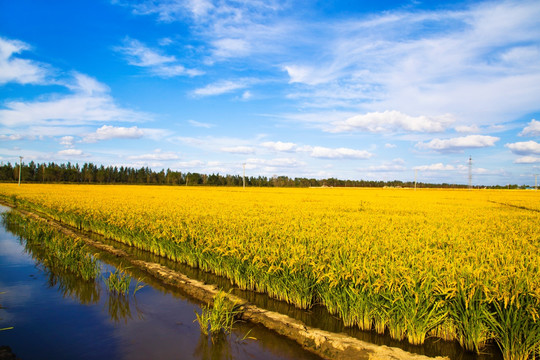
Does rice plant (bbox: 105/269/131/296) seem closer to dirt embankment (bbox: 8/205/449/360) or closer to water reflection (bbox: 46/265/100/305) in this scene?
water reflection (bbox: 46/265/100/305)

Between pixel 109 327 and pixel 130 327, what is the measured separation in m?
0.39

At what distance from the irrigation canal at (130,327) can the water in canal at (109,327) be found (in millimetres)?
14

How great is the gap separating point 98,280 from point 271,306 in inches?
198

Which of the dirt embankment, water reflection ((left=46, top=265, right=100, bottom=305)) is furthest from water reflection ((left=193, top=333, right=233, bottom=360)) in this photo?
water reflection ((left=46, top=265, right=100, bottom=305))

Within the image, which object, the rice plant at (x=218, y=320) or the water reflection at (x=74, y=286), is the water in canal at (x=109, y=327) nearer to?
the water reflection at (x=74, y=286)

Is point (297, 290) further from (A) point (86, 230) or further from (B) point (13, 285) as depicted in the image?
(A) point (86, 230)

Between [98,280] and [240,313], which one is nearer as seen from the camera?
[240,313]

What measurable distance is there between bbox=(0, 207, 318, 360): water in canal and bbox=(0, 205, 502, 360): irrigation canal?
0.01 m

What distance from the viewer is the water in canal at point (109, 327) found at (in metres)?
5.22

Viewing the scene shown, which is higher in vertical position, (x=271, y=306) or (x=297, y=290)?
(x=297, y=290)

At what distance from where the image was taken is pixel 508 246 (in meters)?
9.93

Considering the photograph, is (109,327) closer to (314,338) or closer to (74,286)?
(74,286)

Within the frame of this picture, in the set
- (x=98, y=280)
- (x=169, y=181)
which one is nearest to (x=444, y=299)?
(x=98, y=280)

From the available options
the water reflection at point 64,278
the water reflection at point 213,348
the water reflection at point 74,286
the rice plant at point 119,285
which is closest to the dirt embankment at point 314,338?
the water reflection at point 213,348
